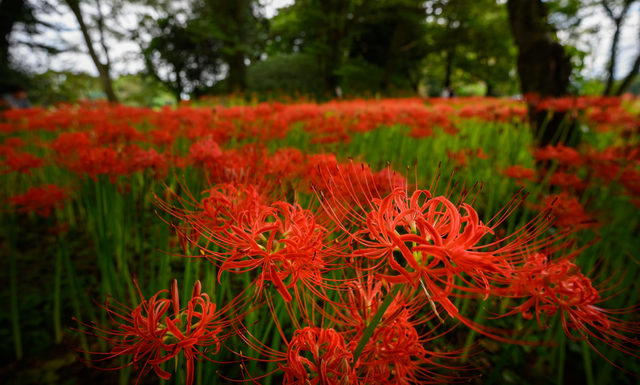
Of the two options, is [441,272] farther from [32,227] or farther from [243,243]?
[32,227]

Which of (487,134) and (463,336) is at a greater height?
(487,134)

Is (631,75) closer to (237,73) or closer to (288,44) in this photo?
(237,73)

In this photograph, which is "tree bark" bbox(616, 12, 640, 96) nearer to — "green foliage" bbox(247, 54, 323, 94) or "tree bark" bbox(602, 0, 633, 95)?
"tree bark" bbox(602, 0, 633, 95)

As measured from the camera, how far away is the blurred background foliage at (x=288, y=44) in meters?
10.0

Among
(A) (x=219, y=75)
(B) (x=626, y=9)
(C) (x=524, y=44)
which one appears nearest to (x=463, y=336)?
(C) (x=524, y=44)

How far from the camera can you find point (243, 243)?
2.32 feet

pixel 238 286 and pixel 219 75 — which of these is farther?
pixel 219 75

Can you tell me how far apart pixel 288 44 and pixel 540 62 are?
45.6 ft

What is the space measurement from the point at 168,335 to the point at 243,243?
256mm

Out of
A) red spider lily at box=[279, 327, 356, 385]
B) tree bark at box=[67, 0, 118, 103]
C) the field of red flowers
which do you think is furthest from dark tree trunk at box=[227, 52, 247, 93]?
red spider lily at box=[279, 327, 356, 385]

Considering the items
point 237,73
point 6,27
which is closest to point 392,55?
point 237,73

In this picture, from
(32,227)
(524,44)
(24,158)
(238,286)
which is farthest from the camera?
(524,44)

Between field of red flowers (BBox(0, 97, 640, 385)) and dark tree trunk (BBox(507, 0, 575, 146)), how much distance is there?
0.21 metres

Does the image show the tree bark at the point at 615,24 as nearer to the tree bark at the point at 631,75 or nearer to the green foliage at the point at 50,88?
the tree bark at the point at 631,75
